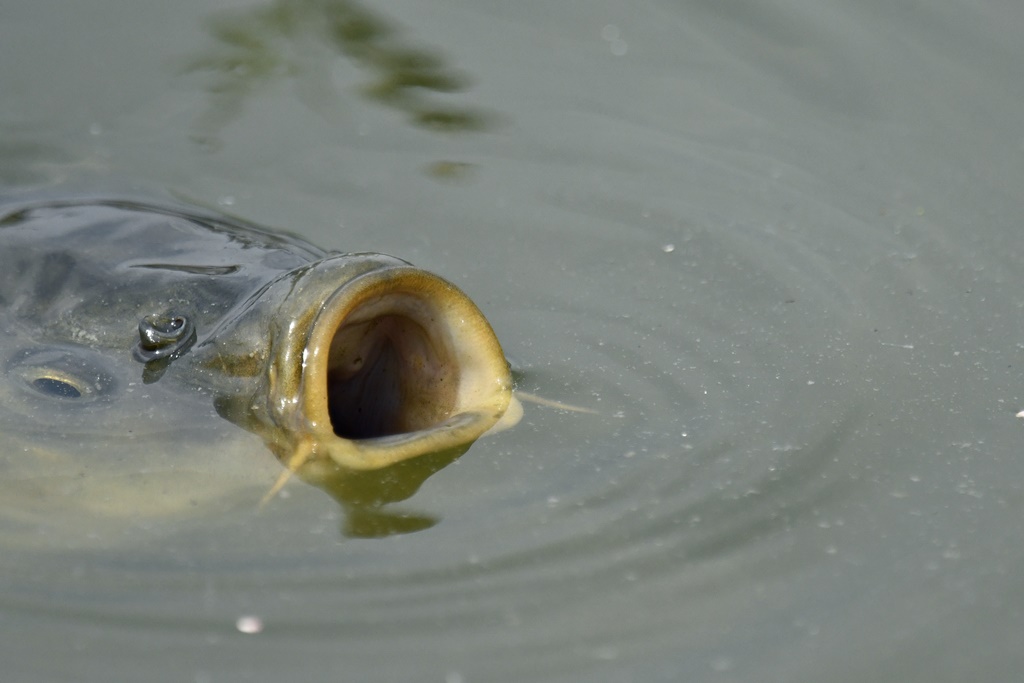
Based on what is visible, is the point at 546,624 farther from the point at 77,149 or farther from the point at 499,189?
the point at 77,149

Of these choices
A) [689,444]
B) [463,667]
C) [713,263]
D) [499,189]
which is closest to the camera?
[463,667]

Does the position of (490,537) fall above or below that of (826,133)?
below

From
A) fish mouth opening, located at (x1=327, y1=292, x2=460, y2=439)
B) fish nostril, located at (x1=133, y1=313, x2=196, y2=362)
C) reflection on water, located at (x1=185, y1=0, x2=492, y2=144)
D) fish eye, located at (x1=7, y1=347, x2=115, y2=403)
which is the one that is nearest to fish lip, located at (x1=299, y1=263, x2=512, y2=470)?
fish mouth opening, located at (x1=327, y1=292, x2=460, y2=439)

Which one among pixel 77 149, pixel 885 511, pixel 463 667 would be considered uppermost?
pixel 885 511

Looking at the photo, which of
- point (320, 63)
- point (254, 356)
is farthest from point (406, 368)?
point (320, 63)

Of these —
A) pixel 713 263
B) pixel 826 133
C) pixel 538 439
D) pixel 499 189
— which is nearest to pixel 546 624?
pixel 538 439

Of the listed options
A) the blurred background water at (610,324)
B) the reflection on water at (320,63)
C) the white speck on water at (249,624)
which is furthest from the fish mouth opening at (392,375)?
the reflection on water at (320,63)

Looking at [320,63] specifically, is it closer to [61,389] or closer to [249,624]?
[61,389]
